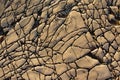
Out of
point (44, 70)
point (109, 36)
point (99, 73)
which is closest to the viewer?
point (99, 73)

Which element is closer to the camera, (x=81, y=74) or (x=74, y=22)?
(x=81, y=74)

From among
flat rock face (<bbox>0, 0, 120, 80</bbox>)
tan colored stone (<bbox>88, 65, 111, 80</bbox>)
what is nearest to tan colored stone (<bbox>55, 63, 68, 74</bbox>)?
flat rock face (<bbox>0, 0, 120, 80</bbox>)

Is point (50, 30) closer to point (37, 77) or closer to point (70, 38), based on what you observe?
point (70, 38)

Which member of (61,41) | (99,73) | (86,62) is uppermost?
(61,41)

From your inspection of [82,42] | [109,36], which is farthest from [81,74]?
[109,36]

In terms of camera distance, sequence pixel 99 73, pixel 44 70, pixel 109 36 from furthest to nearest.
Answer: pixel 109 36 < pixel 44 70 < pixel 99 73

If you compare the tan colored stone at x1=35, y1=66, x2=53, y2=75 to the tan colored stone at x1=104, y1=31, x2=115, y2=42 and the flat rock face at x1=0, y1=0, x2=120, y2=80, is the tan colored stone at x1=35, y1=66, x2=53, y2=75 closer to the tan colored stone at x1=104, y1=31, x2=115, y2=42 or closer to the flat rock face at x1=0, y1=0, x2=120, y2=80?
the flat rock face at x1=0, y1=0, x2=120, y2=80

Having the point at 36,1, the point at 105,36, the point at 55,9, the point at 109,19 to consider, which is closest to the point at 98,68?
the point at 105,36

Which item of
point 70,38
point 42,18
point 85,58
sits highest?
point 42,18

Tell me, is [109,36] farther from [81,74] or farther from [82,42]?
[81,74]
